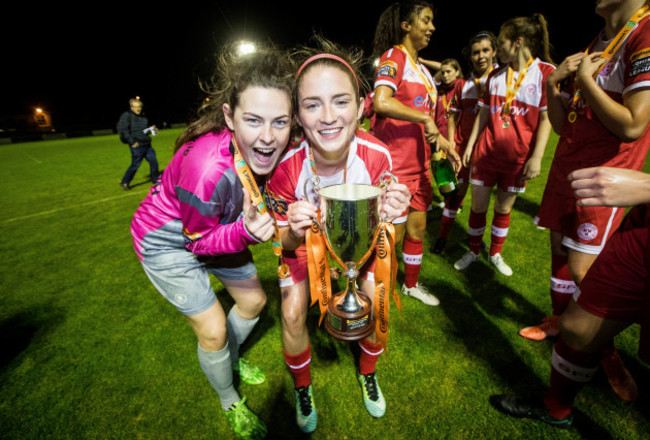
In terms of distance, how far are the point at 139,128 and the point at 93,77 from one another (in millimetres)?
48339

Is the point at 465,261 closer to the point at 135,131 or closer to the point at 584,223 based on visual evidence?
the point at 584,223

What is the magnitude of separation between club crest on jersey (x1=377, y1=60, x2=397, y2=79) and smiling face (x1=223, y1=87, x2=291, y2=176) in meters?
1.21

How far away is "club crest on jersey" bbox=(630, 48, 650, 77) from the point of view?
1536mm

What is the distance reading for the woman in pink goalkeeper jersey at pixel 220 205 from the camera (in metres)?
1.58

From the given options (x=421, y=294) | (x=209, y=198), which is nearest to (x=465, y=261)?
(x=421, y=294)

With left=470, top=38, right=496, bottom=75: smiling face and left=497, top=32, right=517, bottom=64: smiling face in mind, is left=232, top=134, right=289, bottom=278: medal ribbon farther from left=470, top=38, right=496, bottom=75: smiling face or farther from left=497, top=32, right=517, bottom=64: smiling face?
left=470, top=38, right=496, bottom=75: smiling face

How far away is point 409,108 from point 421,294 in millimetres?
1911

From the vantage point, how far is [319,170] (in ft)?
6.19

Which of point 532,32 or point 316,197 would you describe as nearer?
point 316,197

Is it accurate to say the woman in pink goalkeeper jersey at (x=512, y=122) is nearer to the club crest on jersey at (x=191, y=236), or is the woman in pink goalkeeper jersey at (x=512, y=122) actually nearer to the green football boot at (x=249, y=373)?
the green football boot at (x=249, y=373)

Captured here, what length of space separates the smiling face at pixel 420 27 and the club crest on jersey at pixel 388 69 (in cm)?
35

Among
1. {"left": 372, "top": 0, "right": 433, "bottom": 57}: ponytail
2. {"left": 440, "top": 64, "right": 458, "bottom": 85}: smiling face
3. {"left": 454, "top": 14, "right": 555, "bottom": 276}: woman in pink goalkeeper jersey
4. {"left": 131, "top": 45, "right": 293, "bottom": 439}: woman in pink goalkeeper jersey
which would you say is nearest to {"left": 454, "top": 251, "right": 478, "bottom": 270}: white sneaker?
{"left": 454, "top": 14, "right": 555, "bottom": 276}: woman in pink goalkeeper jersey

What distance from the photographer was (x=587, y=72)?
1.73 meters

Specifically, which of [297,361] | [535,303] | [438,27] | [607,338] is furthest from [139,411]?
[438,27]
